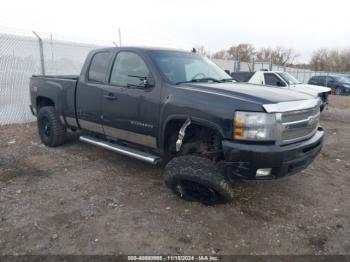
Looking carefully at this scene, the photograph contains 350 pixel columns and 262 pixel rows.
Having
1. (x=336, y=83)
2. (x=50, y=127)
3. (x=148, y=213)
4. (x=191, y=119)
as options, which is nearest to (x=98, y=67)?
(x=50, y=127)

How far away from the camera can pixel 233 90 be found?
360 centimetres

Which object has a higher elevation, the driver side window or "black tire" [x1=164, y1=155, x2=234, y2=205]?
the driver side window

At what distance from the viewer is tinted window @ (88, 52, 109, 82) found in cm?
481

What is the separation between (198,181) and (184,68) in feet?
5.68

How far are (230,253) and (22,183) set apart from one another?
307cm

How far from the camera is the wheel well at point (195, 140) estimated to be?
366 centimetres

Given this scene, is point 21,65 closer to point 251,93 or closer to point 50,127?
point 50,127

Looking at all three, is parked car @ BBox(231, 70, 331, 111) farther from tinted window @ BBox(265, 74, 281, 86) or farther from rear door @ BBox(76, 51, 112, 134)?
rear door @ BBox(76, 51, 112, 134)

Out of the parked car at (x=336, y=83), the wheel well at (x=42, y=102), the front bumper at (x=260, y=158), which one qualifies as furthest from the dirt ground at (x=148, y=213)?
the parked car at (x=336, y=83)

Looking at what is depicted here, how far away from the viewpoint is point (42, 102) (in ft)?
20.6

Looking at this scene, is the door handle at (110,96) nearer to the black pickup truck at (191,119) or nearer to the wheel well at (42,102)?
the black pickup truck at (191,119)

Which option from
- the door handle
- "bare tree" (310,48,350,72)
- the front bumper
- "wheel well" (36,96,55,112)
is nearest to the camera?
the front bumper

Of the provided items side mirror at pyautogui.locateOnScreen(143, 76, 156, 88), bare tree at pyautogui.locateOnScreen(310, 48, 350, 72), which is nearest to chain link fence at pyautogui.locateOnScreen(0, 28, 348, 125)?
side mirror at pyautogui.locateOnScreen(143, 76, 156, 88)

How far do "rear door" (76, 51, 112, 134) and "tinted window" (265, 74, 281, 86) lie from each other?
807 cm
